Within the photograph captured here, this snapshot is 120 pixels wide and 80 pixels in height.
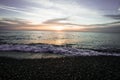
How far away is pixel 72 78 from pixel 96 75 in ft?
8.63

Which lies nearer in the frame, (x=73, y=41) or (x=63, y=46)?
(x=63, y=46)

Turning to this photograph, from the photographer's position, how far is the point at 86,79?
528 inches

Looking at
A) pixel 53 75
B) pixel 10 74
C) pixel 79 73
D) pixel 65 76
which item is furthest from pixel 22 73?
pixel 79 73

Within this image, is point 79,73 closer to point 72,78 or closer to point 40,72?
point 72,78

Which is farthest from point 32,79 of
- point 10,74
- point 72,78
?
point 72,78

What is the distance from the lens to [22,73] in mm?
14766

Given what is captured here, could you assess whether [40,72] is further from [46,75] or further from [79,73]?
[79,73]

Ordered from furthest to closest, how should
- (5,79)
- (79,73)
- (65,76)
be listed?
(79,73), (65,76), (5,79)

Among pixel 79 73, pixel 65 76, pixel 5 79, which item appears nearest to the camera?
pixel 5 79

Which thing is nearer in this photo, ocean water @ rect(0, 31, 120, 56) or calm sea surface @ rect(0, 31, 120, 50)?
ocean water @ rect(0, 31, 120, 56)

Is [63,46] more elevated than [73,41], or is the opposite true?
[63,46]

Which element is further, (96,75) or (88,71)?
(88,71)

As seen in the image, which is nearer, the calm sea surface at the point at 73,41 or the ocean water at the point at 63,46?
the ocean water at the point at 63,46

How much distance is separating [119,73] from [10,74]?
1096 centimetres
